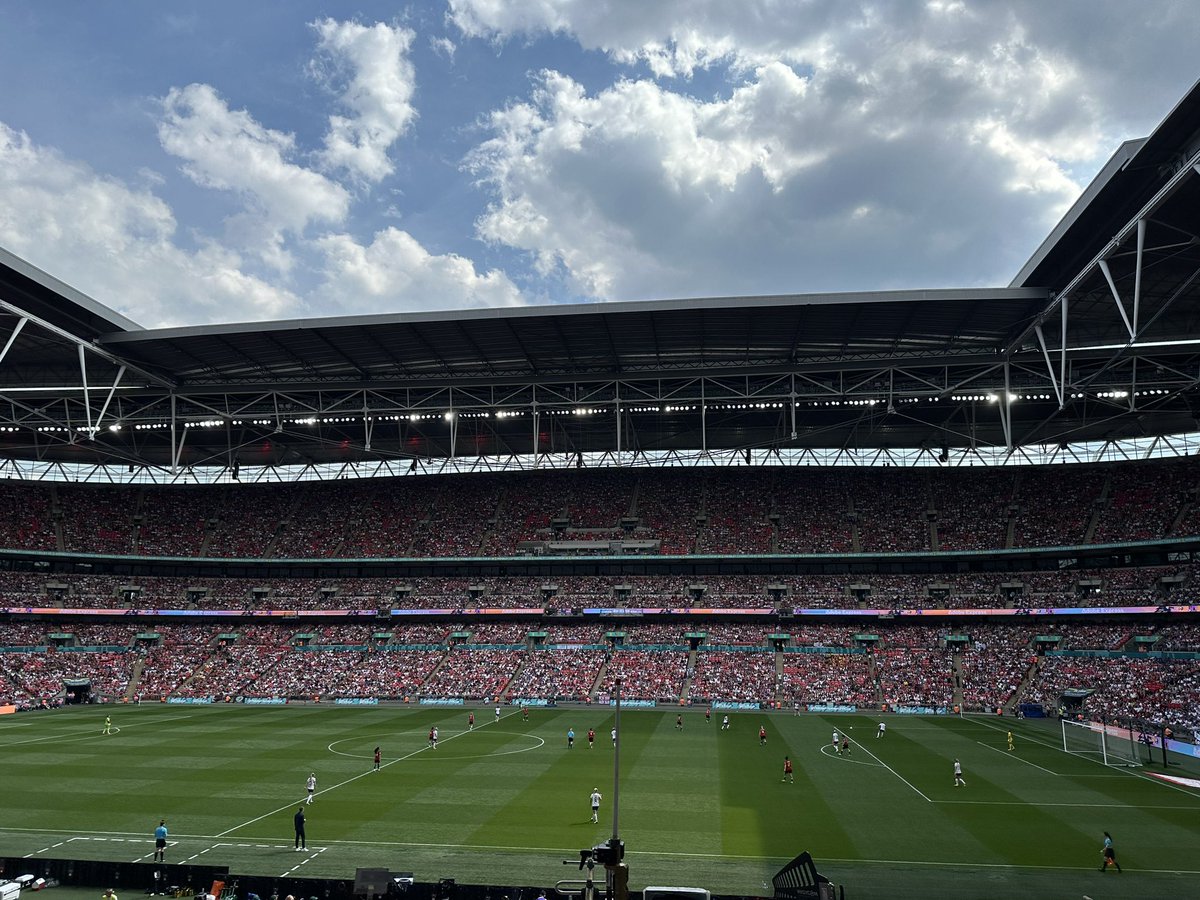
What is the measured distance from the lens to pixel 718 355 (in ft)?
184

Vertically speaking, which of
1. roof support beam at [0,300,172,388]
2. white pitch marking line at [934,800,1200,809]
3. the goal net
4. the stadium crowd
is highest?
roof support beam at [0,300,172,388]

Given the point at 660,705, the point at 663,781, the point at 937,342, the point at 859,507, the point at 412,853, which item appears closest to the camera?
the point at 412,853

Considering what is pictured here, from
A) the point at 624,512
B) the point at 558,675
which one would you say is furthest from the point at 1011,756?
the point at 624,512

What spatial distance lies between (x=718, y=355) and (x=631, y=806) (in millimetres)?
34599

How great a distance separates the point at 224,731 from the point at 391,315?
27856 mm

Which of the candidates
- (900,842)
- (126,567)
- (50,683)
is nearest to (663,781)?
(900,842)

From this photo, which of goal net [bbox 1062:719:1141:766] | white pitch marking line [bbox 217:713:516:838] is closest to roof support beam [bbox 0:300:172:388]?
white pitch marking line [bbox 217:713:516:838]

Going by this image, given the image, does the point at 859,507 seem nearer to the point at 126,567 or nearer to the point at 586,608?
the point at 586,608

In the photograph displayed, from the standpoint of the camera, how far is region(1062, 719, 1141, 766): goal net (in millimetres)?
38750

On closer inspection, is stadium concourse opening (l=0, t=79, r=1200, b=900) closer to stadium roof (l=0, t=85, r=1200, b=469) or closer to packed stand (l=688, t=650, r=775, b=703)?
stadium roof (l=0, t=85, r=1200, b=469)

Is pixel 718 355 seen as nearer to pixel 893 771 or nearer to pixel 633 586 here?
pixel 633 586

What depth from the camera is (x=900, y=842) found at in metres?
24.6

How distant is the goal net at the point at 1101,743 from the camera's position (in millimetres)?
38750

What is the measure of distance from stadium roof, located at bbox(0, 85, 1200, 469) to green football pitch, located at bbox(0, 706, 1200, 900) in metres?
20.9
